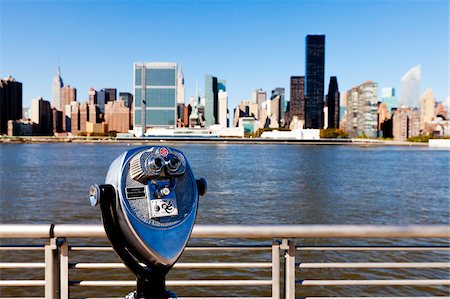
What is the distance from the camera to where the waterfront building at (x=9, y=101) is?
157688 millimetres

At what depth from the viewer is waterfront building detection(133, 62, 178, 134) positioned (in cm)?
15238

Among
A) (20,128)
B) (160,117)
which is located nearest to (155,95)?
(160,117)

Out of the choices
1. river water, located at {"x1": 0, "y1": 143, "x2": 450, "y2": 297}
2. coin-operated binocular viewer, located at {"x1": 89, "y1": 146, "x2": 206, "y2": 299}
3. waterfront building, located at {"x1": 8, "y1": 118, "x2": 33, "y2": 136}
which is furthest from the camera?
waterfront building, located at {"x1": 8, "y1": 118, "x2": 33, "y2": 136}

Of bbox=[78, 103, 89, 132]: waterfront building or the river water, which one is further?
bbox=[78, 103, 89, 132]: waterfront building

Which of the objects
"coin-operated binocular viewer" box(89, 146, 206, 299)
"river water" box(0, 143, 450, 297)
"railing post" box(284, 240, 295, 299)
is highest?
"coin-operated binocular viewer" box(89, 146, 206, 299)

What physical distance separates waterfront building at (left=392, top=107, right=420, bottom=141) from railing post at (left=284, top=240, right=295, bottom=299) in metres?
159

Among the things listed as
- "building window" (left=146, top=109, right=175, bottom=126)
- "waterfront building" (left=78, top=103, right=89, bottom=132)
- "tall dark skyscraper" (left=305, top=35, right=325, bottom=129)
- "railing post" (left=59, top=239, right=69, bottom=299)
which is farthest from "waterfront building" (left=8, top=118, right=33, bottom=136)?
"railing post" (left=59, top=239, right=69, bottom=299)

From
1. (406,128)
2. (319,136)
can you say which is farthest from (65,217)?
(406,128)

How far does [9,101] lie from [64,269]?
592ft

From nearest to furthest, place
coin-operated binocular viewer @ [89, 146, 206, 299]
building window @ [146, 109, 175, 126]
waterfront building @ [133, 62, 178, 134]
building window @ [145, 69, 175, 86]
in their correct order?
coin-operated binocular viewer @ [89, 146, 206, 299] < building window @ [146, 109, 175, 126] < waterfront building @ [133, 62, 178, 134] < building window @ [145, 69, 175, 86]

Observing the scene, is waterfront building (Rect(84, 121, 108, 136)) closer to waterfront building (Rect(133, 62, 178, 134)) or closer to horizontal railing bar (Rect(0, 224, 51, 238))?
waterfront building (Rect(133, 62, 178, 134))

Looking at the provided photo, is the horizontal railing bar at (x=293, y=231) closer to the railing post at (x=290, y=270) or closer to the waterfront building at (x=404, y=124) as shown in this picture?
the railing post at (x=290, y=270)

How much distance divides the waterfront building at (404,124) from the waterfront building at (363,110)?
11030 mm

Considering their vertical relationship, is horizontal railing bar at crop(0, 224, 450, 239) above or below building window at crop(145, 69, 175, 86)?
below
